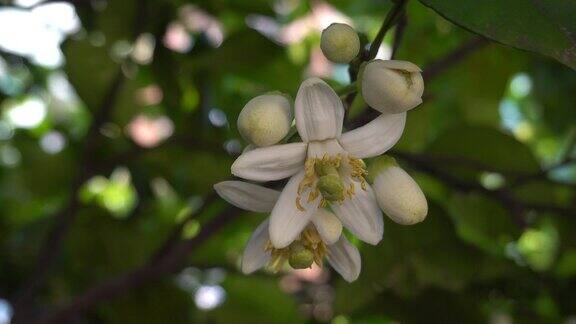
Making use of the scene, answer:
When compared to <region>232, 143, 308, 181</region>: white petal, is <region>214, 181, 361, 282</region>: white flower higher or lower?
lower

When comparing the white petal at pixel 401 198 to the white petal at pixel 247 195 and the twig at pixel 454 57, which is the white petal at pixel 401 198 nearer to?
the white petal at pixel 247 195

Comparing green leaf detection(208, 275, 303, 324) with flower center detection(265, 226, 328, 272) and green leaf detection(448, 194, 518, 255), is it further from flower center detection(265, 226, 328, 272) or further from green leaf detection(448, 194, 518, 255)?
flower center detection(265, 226, 328, 272)

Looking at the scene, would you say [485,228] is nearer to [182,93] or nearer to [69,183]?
[182,93]

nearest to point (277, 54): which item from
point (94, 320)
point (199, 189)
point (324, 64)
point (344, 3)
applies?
point (344, 3)

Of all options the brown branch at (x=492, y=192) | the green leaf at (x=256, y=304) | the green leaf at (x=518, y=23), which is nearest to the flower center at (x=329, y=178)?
the green leaf at (x=518, y=23)

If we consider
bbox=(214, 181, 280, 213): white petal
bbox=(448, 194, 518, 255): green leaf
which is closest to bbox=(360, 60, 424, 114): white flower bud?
bbox=(214, 181, 280, 213): white petal

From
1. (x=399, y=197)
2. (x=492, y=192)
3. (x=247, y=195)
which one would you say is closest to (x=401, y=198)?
(x=399, y=197)
